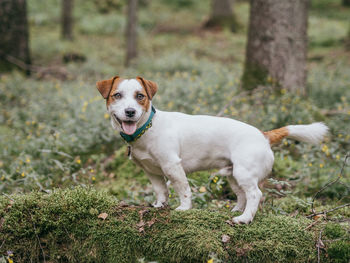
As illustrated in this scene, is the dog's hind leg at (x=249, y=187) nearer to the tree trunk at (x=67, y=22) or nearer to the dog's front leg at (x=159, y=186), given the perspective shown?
the dog's front leg at (x=159, y=186)

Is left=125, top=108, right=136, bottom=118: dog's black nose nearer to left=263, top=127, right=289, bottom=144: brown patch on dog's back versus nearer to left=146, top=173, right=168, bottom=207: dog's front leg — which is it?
left=146, top=173, right=168, bottom=207: dog's front leg

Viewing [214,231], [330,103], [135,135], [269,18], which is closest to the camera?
[214,231]

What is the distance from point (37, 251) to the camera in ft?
11.1

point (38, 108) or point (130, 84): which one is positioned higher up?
point (130, 84)

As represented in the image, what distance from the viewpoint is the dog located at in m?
3.57

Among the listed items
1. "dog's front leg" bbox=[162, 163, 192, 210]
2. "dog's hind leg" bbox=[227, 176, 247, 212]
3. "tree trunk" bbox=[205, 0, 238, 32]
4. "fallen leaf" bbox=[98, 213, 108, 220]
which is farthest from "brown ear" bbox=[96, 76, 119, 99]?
"tree trunk" bbox=[205, 0, 238, 32]

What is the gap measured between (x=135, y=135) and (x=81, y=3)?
26.6 metres

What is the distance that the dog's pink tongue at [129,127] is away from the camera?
3453 millimetres

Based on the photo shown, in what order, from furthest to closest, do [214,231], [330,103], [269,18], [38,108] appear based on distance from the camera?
[330,103]
[38,108]
[269,18]
[214,231]

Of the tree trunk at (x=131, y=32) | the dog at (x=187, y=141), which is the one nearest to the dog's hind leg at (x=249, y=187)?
the dog at (x=187, y=141)

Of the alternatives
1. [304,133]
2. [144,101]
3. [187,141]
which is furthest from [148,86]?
[304,133]

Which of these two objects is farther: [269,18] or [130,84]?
[269,18]

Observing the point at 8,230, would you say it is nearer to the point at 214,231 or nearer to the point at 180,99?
the point at 214,231

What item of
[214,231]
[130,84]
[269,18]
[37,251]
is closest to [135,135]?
[130,84]
